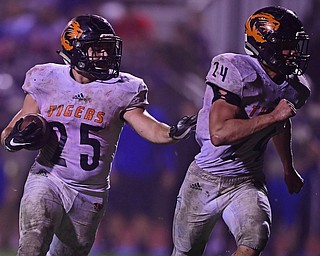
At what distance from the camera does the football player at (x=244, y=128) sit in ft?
12.8

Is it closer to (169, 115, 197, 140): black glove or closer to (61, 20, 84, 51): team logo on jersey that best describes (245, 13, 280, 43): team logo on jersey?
(169, 115, 197, 140): black glove

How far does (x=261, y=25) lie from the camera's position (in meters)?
4.11

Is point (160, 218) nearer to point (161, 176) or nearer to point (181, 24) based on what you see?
point (161, 176)

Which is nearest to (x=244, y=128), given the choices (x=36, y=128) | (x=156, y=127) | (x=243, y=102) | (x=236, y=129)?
(x=236, y=129)

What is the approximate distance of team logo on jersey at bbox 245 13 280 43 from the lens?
4.07m

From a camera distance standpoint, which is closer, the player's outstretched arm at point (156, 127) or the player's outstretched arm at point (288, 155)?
the player's outstretched arm at point (156, 127)

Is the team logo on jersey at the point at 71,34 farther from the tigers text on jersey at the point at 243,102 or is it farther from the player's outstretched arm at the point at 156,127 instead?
the tigers text on jersey at the point at 243,102

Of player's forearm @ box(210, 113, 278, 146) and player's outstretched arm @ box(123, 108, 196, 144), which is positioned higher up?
player's forearm @ box(210, 113, 278, 146)

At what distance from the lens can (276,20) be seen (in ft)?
13.4

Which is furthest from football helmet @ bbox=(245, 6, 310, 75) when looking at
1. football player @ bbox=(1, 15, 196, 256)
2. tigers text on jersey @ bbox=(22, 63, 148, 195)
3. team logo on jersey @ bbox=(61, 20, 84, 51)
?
team logo on jersey @ bbox=(61, 20, 84, 51)

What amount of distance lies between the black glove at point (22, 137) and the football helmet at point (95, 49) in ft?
1.23

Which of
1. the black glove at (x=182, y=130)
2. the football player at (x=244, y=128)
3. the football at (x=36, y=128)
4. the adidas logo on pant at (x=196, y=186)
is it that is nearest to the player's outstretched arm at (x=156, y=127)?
the black glove at (x=182, y=130)

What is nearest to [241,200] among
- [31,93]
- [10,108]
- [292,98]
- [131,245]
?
[292,98]

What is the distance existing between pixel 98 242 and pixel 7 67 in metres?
1.54
